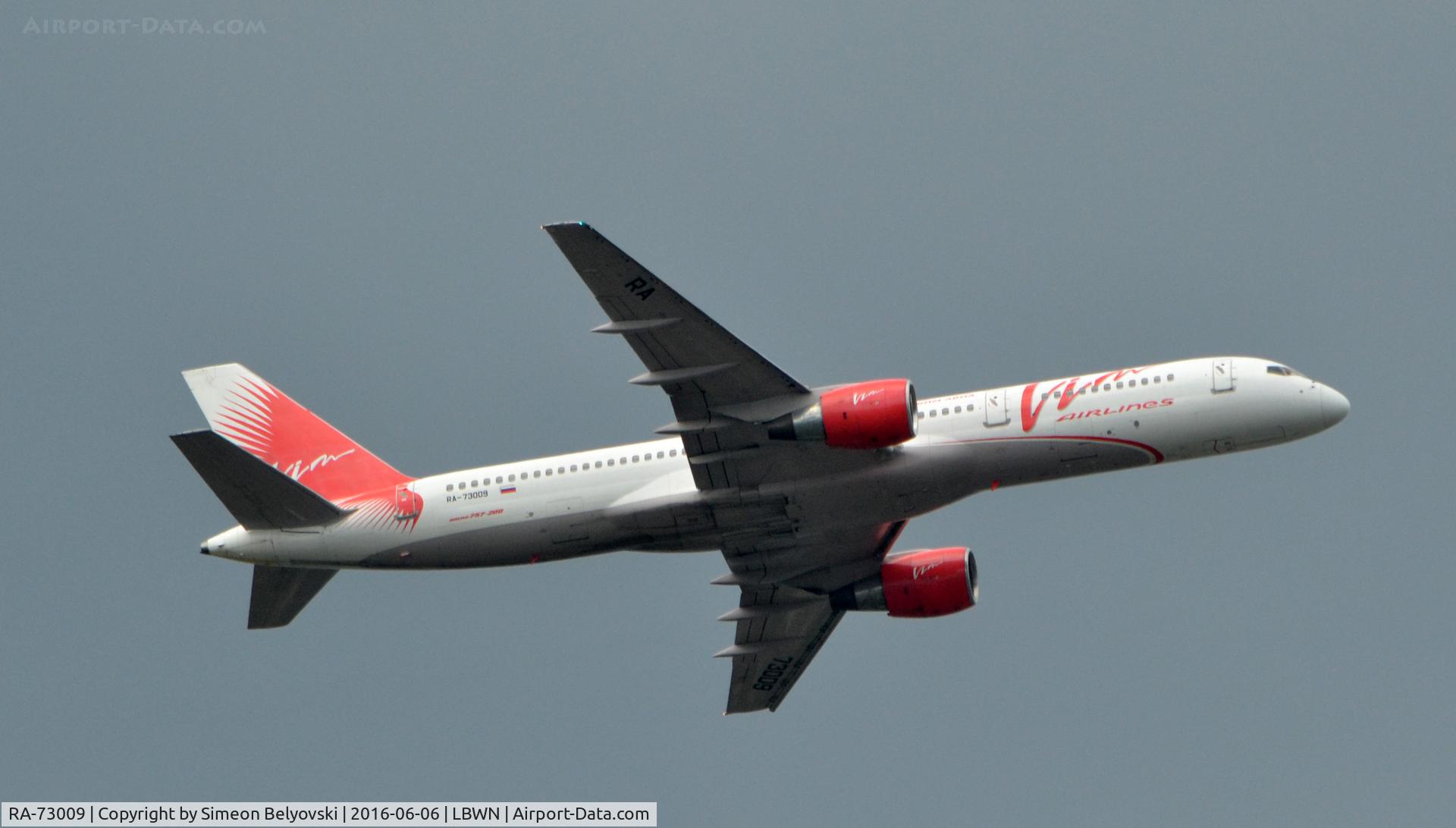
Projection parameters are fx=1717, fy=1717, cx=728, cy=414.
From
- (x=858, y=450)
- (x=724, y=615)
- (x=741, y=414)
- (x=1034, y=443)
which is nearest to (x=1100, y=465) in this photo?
(x=1034, y=443)

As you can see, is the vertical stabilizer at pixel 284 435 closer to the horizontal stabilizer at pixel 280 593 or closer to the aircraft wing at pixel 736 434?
the horizontal stabilizer at pixel 280 593

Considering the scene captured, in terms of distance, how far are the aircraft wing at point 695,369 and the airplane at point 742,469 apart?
0.19 feet

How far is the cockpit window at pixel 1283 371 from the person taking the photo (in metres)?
52.2

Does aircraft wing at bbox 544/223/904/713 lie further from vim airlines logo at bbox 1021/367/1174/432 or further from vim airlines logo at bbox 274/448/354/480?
vim airlines logo at bbox 274/448/354/480

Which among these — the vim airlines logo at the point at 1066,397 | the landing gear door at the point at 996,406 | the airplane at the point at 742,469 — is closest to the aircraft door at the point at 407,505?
the airplane at the point at 742,469

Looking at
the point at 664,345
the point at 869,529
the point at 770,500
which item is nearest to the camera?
the point at 664,345

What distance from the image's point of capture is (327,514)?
5547 centimetres

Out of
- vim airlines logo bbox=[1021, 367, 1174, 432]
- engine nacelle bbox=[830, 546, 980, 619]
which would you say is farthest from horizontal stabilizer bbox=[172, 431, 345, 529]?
vim airlines logo bbox=[1021, 367, 1174, 432]

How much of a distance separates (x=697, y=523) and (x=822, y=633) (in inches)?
393

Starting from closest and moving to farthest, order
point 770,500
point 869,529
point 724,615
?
point 770,500 < point 869,529 < point 724,615

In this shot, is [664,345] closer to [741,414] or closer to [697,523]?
[741,414]

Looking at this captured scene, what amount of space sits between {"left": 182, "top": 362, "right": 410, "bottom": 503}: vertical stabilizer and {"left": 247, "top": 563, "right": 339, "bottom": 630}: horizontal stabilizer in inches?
109

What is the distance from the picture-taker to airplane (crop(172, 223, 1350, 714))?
4978cm

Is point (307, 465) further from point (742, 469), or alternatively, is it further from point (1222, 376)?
point (1222, 376)
